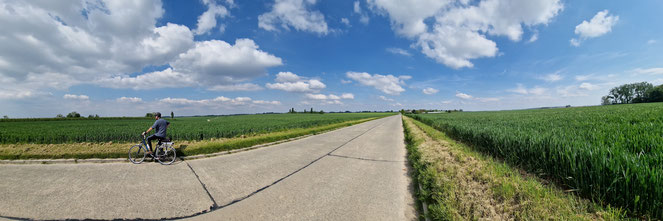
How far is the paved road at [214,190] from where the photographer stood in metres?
3.42

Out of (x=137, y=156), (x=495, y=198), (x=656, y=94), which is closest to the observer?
(x=495, y=198)

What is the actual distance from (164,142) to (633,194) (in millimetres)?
10757

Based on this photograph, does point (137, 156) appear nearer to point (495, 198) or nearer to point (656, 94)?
point (495, 198)

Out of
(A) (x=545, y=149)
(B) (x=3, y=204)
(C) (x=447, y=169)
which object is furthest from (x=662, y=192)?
(B) (x=3, y=204)

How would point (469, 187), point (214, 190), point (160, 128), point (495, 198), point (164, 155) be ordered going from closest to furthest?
1. point (495, 198)
2. point (469, 187)
3. point (214, 190)
4. point (164, 155)
5. point (160, 128)

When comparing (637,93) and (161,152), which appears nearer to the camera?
(161,152)

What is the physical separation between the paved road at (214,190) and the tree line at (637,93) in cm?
9228

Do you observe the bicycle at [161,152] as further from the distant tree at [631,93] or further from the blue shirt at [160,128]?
the distant tree at [631,93]

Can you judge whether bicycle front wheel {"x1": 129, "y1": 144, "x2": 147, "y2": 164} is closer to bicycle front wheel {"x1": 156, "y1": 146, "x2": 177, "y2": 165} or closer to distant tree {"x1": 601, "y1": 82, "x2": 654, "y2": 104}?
bicycle front wheel {"x1": 156, "y1": 146, "x2": 177, "y2": 165}

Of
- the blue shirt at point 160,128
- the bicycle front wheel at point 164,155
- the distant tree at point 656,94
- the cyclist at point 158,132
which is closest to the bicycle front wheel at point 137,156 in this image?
the cyclist at point 158,132

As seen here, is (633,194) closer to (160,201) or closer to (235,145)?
(160,201)

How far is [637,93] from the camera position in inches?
2368

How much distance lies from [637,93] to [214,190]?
368 ft

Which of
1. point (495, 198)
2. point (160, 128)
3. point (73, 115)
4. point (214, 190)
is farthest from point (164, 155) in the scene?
point (73, 115)
